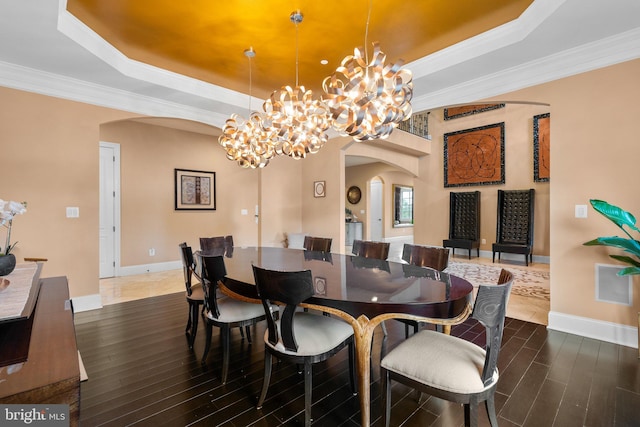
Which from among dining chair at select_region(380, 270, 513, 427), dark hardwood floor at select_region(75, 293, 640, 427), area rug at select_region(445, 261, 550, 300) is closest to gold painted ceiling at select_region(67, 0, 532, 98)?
dining chair at select_region(380, 270, 513, 427)

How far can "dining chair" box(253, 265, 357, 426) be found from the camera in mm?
1550

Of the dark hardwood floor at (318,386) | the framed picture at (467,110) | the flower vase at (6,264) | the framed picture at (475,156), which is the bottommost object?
the dark hardwood floor at (318,386)

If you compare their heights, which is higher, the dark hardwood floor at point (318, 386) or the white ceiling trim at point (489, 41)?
the white ceiling trim at point (489, 41)

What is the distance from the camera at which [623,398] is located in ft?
6.14

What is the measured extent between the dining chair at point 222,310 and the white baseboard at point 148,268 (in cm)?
406

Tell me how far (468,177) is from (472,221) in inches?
43.8

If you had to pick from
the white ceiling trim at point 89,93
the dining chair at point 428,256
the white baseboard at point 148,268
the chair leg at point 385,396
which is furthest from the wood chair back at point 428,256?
the white baseboard at point 148,268

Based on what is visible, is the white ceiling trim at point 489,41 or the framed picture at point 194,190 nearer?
the white ceiling trim at point 489,41

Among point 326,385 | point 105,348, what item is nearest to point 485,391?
point 326,385

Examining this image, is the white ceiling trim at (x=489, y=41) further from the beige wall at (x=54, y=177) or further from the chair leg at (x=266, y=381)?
the beige wall at (x=54, y=177)

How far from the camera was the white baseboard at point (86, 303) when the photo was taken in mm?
3521

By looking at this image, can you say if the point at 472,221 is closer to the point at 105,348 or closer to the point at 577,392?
the point at 577,392

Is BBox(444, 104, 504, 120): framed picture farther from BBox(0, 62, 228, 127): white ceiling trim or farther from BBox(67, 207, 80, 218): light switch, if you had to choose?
BBox(67, 207, 80, 218): light switch

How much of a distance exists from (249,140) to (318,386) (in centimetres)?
261
